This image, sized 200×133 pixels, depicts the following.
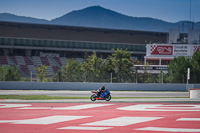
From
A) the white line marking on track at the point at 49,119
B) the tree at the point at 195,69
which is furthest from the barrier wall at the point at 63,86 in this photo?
the white line marking on track at the point at 49,119

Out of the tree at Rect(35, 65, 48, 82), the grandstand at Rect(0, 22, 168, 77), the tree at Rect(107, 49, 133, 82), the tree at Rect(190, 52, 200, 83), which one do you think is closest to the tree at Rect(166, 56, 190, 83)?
the tree at Rect(190, 52, 200, 83)

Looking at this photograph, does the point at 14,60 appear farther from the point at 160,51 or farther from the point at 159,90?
the point at 159,90

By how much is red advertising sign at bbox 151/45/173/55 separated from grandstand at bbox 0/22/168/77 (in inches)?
399

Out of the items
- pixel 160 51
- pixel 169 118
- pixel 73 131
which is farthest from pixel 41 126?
pixel 160 51

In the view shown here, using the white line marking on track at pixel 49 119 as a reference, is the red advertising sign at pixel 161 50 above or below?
above

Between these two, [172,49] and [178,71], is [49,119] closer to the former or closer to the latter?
[178,71]

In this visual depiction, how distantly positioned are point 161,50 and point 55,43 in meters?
23.3

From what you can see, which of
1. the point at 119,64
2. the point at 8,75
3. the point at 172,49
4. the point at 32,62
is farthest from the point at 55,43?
the point at 8,75

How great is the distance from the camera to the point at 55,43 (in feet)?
246

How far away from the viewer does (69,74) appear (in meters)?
39.9

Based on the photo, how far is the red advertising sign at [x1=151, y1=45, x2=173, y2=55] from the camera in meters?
69.4

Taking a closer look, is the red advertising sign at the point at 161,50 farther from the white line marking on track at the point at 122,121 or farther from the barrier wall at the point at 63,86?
the white line marking on track at the point at 122,121

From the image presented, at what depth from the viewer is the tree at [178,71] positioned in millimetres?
42000

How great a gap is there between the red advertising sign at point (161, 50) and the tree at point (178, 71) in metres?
23.0
